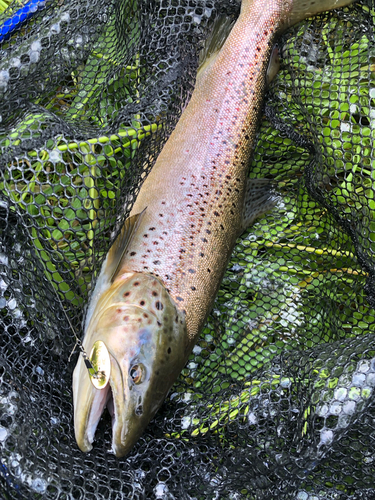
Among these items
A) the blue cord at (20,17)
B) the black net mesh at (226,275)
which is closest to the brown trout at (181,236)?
the black net mesh at (226,275)

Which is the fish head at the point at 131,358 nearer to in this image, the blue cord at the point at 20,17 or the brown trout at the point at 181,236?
the brown trout at the point at 181,236

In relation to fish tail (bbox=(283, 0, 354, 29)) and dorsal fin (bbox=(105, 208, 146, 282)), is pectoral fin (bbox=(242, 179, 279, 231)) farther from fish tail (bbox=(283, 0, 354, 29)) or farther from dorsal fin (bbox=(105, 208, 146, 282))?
fish tail (bbox=(283, 0, 354, 29))

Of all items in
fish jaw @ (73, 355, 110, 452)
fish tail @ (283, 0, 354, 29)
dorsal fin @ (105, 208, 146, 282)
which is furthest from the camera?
fish tail @ (283, 0, 354, 29)

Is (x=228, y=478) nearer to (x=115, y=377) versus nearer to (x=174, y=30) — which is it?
(x=115, y=377)

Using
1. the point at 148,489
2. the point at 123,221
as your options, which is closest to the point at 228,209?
the point at 123,221

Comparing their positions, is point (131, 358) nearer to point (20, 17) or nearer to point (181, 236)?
point (181, 236)

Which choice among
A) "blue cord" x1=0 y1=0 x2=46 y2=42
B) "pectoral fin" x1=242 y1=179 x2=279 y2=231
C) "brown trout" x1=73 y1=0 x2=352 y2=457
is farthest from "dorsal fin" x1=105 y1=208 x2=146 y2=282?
"blue cord" x1=0 y1=0 x2=46 y2=42
